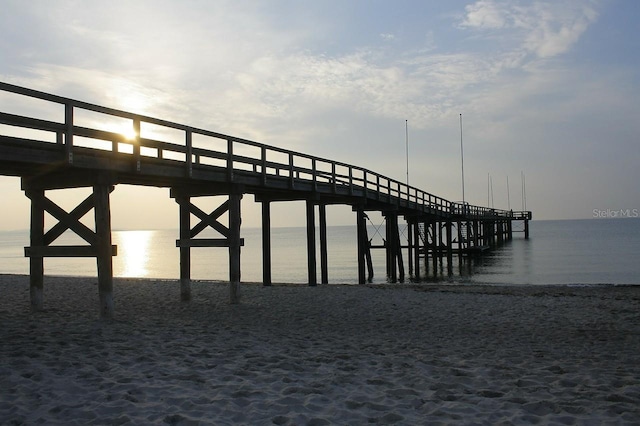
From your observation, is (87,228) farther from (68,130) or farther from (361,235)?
(361,235)

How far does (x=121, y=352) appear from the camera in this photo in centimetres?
750

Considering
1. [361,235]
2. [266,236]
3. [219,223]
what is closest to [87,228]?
[219,223]

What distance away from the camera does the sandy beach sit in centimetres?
538

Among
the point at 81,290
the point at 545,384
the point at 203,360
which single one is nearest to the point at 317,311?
the point at 203,360

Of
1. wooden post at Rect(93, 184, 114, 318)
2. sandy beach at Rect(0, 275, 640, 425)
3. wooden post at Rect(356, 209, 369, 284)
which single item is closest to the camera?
sandy beach at Rect(0, 275, 640, 425)

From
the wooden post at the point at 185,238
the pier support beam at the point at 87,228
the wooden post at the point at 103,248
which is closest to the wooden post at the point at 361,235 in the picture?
the wooden post at the point at 185,238

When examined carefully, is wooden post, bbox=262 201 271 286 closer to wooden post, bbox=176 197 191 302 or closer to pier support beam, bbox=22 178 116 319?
wooden post, bbox=176 197 191 302

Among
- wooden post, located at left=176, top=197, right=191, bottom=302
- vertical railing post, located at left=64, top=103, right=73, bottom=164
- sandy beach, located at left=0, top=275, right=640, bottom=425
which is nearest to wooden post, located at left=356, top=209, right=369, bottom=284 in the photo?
wooden post, located at left=176, top=197, right=191, bottom=302

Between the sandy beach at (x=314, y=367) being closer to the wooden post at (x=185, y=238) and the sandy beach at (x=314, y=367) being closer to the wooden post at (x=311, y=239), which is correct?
the wooden post at (x=185, y=238)

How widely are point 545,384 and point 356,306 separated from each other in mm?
7507

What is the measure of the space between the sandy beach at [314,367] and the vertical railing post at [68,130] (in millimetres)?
3035

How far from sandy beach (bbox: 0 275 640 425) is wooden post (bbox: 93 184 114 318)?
402mm

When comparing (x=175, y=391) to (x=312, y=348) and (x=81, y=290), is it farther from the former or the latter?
(x=81, y=290)

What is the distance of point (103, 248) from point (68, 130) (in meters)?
2.40
